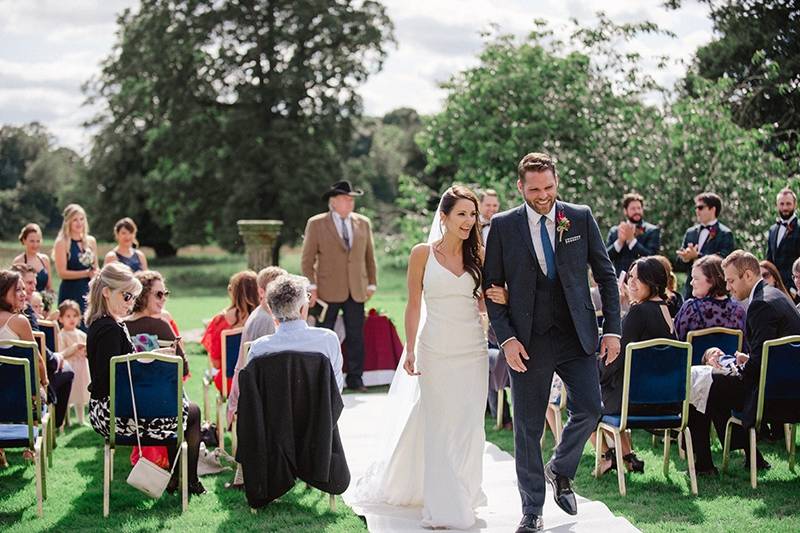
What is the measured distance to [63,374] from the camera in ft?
25.8

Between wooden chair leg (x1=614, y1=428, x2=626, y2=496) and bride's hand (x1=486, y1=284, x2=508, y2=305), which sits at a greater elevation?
bride's hand (x1=486, y1=284, x2=508, y2=305)

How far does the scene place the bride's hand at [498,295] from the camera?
518cm

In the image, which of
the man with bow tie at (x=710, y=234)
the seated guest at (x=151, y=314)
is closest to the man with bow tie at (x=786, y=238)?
the man with bow tie at (x=710, y=234)

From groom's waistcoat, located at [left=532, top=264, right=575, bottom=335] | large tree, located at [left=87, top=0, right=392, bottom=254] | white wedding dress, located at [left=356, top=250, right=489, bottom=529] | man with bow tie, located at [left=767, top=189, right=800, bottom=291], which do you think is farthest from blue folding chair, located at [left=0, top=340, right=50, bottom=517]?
large tree, located at [left=87, top=0, right=392, bottom=254]

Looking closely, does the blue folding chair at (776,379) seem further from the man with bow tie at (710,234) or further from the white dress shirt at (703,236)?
the white dress shirt at (703,236)

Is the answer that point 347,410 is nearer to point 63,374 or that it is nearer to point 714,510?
point 63,374

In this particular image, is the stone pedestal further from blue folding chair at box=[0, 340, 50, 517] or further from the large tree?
the large tree

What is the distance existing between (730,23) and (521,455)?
13445 mm

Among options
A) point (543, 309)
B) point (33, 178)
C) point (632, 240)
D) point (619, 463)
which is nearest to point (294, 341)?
point (543, 309)

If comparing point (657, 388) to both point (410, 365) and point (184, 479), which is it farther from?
point (184, 479)

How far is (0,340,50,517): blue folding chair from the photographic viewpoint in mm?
5840

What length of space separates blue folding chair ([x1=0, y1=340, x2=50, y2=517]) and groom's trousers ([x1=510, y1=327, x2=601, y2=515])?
2901 millimetres

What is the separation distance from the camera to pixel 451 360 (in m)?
5.64

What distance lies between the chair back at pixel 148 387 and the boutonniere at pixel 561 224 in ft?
7.86
